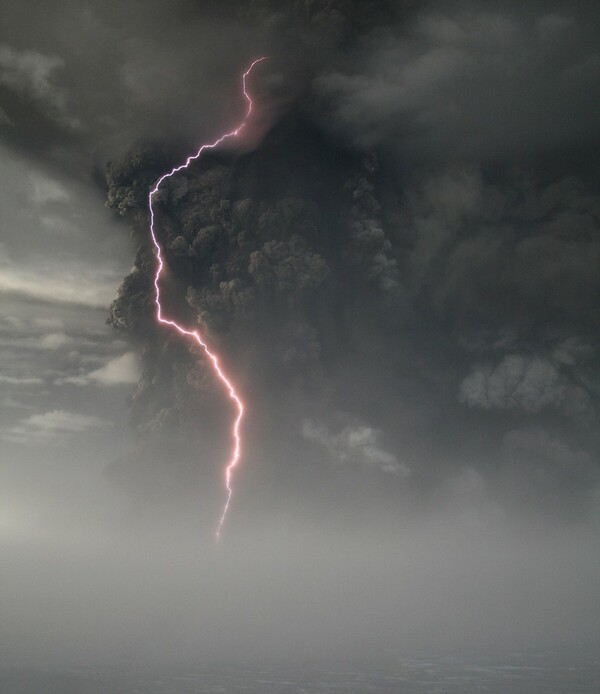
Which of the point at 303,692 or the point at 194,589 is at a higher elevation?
the point at 194,589

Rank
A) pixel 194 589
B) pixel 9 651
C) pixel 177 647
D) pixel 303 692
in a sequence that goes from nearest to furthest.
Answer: pixel 303 692 < pixel 9 651 < pixel 177 647 < pixel 194 589

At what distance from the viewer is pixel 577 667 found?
1542 inches

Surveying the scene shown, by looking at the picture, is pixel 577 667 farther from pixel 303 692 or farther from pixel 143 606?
pixel 143 606

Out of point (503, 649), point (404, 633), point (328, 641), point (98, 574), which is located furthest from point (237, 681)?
point (98, 574)

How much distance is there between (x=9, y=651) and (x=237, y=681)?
19.1 meters

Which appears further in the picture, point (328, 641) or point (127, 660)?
point (328, 641)

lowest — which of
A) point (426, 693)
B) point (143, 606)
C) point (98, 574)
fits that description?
point (426, 693)

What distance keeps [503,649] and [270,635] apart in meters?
20.4

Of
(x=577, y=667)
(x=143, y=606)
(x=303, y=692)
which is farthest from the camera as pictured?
(x=143, y=606)

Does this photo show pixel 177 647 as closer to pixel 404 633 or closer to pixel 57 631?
pixel 57 631

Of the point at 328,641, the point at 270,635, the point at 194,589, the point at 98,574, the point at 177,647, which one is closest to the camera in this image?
the point at 177,647

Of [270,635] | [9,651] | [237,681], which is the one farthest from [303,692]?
[270,635]

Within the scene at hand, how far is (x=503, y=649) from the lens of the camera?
162 ft

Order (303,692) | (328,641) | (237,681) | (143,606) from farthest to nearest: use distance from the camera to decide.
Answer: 1. (143,606)
2. (328,641)
3. (237,681)
4. (303,692)
